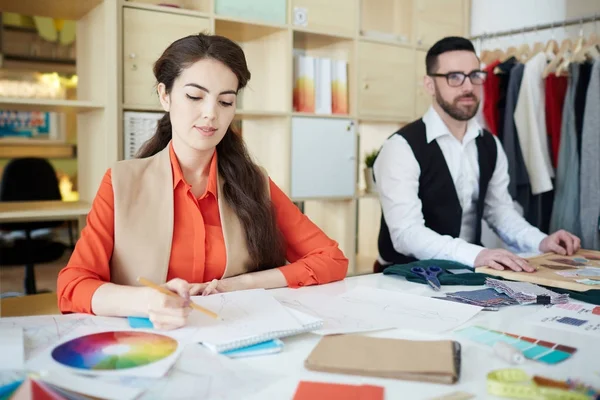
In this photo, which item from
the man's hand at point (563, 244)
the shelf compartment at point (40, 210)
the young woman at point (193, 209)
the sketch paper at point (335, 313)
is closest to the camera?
the sketch paper at point (335, 313)

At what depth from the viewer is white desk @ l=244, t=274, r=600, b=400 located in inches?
32.4

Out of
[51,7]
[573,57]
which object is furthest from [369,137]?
[51,7]

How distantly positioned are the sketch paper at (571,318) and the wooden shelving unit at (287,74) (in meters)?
1.73

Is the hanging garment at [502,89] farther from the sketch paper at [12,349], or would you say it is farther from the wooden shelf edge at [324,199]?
the sketch paper at [12,349]

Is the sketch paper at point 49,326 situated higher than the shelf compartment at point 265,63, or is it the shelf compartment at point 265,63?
the shelf compartment at point 265,63

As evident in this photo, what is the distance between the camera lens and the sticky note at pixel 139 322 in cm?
107

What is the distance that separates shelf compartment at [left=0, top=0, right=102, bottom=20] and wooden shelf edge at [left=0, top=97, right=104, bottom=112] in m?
0.41

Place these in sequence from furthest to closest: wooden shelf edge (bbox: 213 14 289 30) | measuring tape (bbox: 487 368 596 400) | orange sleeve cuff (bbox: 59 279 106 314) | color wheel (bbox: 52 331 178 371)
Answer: wooden shelf edge (bbox: 213 14 289 30) → orange sleeve cuff (bbox: 59 279 106 314) → color wheel (bbox: 52 331 178 371) → measuring tape (bbox: 487 368 596 400)

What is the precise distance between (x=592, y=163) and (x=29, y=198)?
3168mm

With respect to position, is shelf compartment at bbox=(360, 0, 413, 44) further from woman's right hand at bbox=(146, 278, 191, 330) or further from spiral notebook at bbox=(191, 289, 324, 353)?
woman's right hand at bbox=(146, 278, 191, 330)

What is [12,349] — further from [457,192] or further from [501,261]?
[457,192]

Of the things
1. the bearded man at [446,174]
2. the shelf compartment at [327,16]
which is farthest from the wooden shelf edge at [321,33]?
the bearded man at [446,174]

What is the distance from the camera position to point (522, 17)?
341cm

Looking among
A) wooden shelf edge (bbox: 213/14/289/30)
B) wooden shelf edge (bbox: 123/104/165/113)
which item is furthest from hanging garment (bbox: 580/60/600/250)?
wooden shelf edge (bbox: 123/104/165/113)
